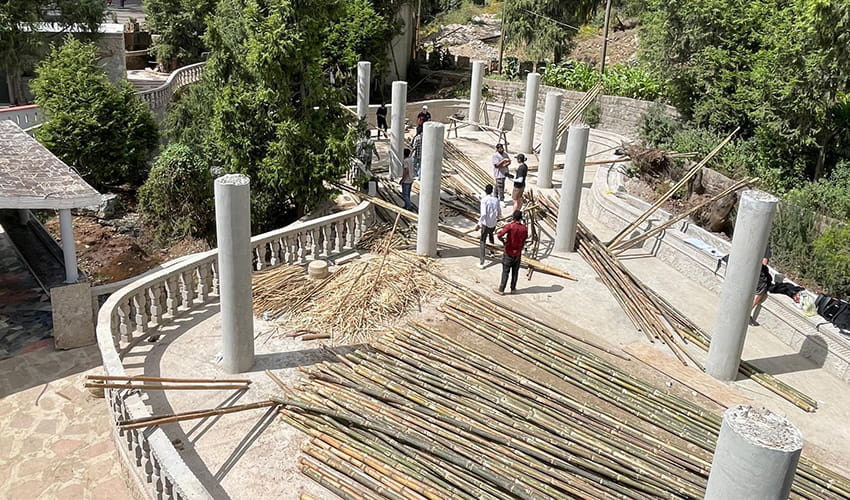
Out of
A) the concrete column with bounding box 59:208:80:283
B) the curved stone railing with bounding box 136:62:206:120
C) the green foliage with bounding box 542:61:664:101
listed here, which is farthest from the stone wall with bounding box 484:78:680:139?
the concrete column with bounding box 59:208:80:283

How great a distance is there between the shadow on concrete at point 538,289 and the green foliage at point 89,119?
44.5 ft

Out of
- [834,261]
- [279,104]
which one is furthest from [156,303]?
[834,261]

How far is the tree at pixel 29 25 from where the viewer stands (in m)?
24.5

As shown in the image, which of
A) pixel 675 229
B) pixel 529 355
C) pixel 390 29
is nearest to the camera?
pixel 529 355

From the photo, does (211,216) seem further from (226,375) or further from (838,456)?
(838,456)

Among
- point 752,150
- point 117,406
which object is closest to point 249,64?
point 117,406

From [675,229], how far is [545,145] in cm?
517

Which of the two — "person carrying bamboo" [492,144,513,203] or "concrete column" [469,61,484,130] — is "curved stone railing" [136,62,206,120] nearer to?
"concrete column" [469,61,484,130]

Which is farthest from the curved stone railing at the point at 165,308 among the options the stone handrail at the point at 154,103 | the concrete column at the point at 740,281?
the stone handrail at the point at 154,103

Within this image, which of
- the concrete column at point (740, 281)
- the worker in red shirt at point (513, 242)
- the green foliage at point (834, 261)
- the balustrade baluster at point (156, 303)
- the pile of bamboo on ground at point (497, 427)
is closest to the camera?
the pile of bamboo on ground at point (497, 427)

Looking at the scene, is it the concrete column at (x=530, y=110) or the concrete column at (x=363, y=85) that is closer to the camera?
the concrete column at (x=363, y=85)

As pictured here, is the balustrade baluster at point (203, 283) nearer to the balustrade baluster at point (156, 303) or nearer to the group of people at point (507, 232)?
the balustrade baluster at point (156, 303)

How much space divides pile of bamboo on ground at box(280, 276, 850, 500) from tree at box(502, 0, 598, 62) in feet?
Answer: 81.4

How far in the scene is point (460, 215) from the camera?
53.0ft
